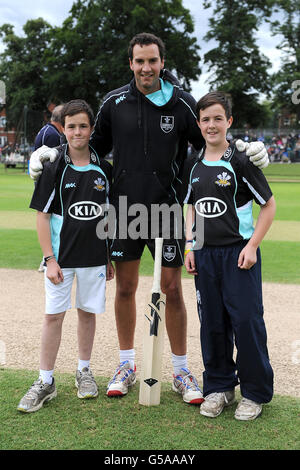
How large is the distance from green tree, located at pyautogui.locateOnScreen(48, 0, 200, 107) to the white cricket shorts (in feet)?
120

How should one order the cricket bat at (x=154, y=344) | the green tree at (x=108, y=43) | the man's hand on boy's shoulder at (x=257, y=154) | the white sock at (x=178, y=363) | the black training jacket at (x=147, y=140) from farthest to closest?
1. the green tree at (x=108, y=43)
2. the white sock at (x=178, y=363)
3. the black training jacket at (x=147, y=140)
4. the cricket bat at (x=154, y=344)
5. the man's hand on boy's shoulder at (x=257, y=154)

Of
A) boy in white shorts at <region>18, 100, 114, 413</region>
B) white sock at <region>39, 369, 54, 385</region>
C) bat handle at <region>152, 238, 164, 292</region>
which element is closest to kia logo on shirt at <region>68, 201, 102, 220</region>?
boy in white shorts at <region>18, 100, 114, 413</region>

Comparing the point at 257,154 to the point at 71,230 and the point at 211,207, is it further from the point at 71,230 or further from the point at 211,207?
the point at 71,230

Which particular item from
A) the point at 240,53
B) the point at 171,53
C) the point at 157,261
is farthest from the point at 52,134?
the point at 240,53

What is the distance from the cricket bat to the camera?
342cm

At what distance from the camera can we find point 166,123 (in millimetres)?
3598

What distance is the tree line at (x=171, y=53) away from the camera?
39.7 meters

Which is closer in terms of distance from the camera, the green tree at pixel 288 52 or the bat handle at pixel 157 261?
the bat handle at pixel 157 261

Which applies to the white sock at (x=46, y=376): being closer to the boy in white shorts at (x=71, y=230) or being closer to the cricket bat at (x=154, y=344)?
the boy in white shorts at (x=71, y=230)

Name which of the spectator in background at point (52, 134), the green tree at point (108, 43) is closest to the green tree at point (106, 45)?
the green tree at point (108, 43)

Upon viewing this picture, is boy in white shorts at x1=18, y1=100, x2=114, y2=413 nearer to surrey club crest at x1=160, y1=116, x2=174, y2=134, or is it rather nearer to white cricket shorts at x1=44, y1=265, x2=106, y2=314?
white cricket shorts at x1=44, y1=265, x2=106, y2=314

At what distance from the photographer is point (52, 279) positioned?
11.3 ft

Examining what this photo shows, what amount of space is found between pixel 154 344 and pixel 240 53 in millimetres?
44823

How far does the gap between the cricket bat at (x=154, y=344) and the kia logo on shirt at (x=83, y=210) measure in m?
0.47
